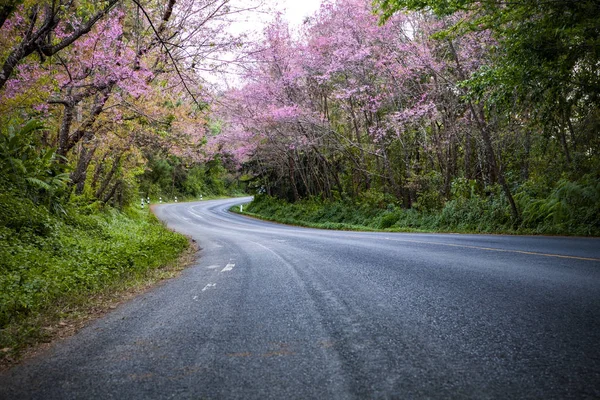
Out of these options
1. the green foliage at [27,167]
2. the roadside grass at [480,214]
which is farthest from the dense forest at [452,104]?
the green foliage at [27,167]

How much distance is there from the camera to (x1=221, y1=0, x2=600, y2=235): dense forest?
30.1ft

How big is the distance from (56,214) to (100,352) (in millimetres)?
8282

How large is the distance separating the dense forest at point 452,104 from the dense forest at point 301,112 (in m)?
0.08

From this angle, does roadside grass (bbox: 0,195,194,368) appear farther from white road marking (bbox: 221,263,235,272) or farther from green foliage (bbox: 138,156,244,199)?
green foliage (bbox: 138,156,244,199)

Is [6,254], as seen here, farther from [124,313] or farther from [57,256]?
[124,313]

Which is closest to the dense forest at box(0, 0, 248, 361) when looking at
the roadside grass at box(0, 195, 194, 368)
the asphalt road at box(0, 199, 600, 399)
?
the roadside grass at box(0, 195, 194, 368)

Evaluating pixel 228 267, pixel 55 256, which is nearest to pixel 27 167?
pixel 55 256

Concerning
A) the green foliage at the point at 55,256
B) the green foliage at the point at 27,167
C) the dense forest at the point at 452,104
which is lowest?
the green foliage at the point at 55,256

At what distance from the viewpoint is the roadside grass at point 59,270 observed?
4.37 metres

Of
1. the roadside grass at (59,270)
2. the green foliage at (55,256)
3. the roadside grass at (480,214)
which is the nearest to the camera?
the roadside grass at (59,270)

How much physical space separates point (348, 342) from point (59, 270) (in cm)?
549

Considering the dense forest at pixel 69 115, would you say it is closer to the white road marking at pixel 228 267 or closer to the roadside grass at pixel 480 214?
the white road marking at pixel 228 267

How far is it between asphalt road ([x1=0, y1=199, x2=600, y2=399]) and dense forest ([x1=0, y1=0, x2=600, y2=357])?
4.18 ft

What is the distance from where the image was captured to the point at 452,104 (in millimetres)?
16484
